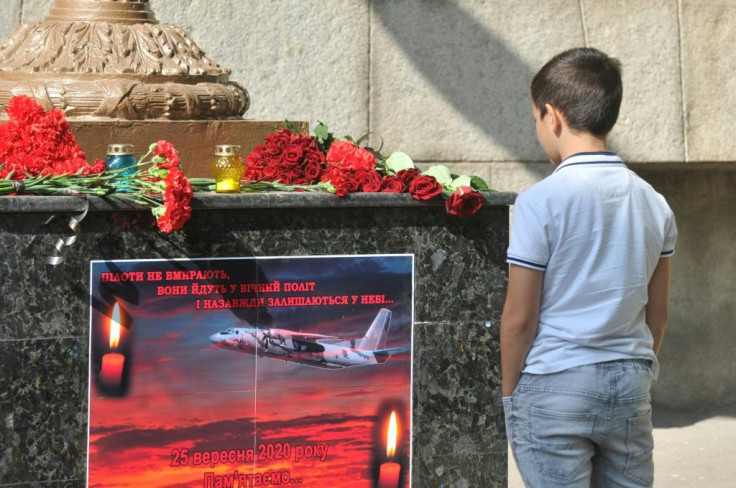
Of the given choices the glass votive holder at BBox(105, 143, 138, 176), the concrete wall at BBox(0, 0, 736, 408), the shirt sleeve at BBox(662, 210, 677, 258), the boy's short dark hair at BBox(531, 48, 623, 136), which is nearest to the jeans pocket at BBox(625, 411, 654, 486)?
the shirt sleeve at BBox(662, 210, 677, 258)

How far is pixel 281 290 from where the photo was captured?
4.31m

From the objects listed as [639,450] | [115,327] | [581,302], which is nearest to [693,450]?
[639,450]

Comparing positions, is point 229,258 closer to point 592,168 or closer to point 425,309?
point 425,309

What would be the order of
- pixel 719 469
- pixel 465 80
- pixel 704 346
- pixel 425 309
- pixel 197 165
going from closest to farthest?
pixel 425 309, pixel 197 165, pixel 719 469, pixel 465 80, pixel 704 346

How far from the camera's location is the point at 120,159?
14.2 feet

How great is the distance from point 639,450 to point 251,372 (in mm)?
1582

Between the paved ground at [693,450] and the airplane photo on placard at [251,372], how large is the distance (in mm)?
2441

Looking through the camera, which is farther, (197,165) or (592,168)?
(197,165)

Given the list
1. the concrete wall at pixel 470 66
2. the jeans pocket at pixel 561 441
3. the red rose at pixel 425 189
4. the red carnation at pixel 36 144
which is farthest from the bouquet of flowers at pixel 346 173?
the concrete wall at pixel 470 66

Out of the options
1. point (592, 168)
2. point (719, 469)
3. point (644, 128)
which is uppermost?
point (644, 128)

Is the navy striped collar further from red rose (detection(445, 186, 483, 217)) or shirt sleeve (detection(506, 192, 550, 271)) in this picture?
red rose (detection(445, 186, 483, 217))

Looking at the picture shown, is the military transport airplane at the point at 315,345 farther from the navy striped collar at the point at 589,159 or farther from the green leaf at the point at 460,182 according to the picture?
the navy striped collar at the point at 589,159

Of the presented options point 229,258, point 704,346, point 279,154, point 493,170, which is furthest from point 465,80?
point 229,258

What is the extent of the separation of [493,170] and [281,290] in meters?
3.45
